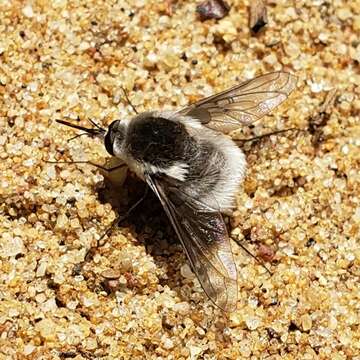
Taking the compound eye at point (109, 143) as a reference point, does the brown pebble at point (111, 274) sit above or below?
below

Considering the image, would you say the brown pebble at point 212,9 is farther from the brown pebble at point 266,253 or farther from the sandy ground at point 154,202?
the brown pebble at point 266,253

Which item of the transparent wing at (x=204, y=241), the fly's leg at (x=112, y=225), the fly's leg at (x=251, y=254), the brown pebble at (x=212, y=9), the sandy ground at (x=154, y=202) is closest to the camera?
the transparent wing at (x=204, y=241)

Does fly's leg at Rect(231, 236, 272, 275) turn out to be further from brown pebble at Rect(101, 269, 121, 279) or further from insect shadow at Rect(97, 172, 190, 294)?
brown pebble at Rect(101, 269, 121, 279)

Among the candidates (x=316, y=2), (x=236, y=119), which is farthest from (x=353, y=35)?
(x=236, y=119)

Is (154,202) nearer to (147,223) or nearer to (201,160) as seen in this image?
(147,223)

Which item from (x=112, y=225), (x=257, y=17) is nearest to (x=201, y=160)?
(x=112, y=225)

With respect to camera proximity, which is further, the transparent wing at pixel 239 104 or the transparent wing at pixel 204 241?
the transparent wing at pixel 239 104

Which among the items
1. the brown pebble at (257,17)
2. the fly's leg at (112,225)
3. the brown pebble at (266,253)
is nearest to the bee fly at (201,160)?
the fly's leg at (112,225)
